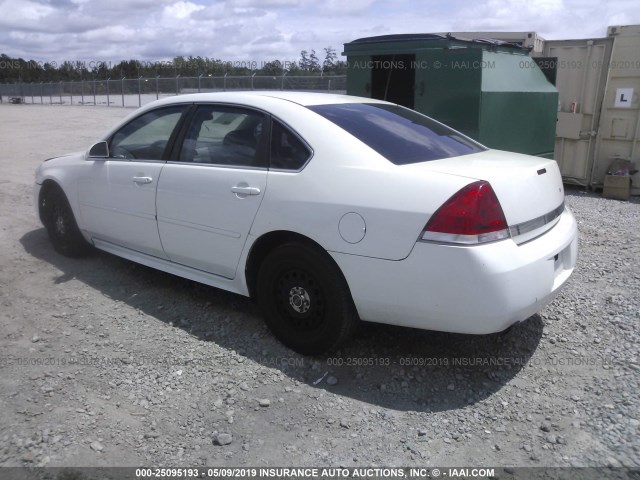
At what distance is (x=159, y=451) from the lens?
2764 mm

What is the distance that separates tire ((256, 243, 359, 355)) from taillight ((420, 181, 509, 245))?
656mm

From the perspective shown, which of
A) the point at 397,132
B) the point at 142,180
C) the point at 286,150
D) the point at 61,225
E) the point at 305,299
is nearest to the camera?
the point at 305,299

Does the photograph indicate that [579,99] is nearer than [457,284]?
No

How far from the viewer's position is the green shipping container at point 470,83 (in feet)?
21.5

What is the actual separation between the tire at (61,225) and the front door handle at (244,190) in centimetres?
224

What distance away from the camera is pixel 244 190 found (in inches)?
144

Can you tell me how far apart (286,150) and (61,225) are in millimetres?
2866

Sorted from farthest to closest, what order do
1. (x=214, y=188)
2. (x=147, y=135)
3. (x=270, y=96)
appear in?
(x=147, y=135)
(x=270, y=96)
(x=214, y=188)

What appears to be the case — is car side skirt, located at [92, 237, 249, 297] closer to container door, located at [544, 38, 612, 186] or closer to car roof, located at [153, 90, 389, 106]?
car roof, located at [153, 90, 389, 106]

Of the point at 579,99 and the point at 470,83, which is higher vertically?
the point at 470,83

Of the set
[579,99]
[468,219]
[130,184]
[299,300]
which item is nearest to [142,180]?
[130,184]

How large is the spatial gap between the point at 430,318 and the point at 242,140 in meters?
1.77

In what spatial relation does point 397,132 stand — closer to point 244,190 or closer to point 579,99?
point 244,190

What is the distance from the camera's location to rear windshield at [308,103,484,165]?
11.3ft
